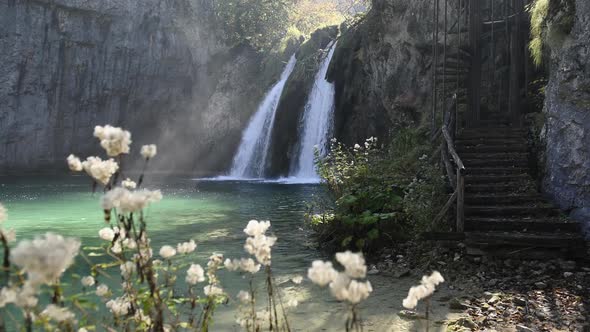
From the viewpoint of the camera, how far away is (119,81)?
1340 inches

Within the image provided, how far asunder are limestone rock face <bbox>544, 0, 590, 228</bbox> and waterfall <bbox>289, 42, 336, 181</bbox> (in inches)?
592

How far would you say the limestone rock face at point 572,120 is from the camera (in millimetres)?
7520

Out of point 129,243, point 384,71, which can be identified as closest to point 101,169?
point 129,243

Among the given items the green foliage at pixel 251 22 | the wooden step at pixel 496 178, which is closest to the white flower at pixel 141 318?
the wooden step at pixel 496 178

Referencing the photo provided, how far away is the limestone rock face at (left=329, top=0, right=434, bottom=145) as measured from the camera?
54.6ft

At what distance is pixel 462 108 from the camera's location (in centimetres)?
1455

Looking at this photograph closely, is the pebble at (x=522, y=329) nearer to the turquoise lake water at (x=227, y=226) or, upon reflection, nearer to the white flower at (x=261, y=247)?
the turquoise lake water at (x=227, y=226)

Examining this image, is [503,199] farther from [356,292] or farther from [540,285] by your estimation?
[356,292]

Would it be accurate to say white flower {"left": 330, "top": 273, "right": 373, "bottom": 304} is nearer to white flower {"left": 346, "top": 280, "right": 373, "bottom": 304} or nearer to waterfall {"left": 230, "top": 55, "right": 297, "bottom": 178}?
white flower {"left": 346, "top": 280, "right": 373, "bottom": 304}

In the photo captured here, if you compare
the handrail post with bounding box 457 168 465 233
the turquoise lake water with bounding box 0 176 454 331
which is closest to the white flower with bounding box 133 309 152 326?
the turquoise lake water with bounding box 0 176 454 331

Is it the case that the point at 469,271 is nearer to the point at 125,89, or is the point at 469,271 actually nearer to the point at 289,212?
the point at 289,212

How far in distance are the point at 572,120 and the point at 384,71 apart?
Result: 11.5m

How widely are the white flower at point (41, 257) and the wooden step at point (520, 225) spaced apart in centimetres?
714

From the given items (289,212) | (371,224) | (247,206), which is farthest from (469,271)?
(247,206)
